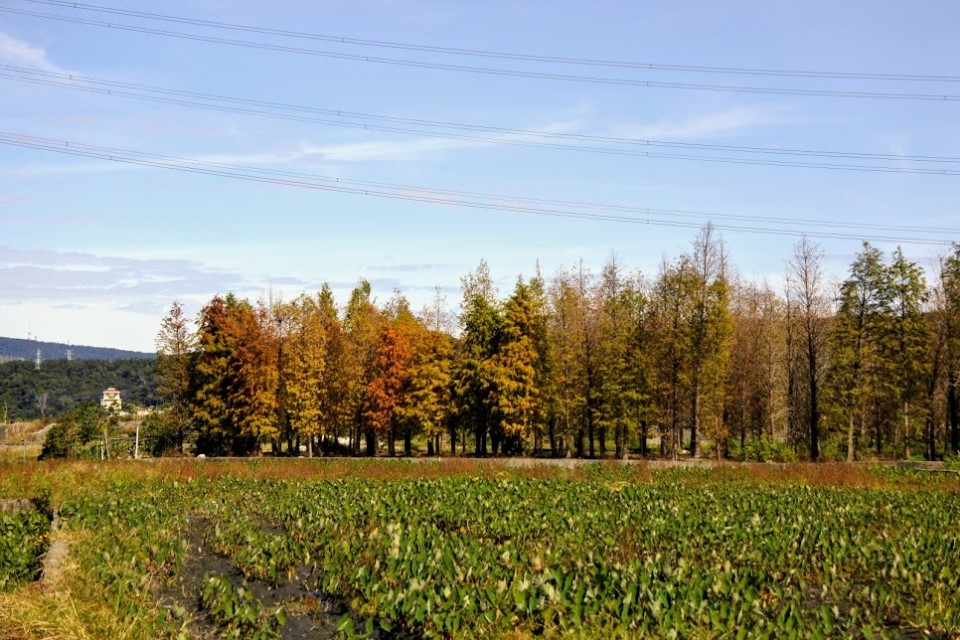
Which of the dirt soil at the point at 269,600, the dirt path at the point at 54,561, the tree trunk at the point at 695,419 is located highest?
the tree trunk at the point at 695,419

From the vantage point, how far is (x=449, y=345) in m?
60.6

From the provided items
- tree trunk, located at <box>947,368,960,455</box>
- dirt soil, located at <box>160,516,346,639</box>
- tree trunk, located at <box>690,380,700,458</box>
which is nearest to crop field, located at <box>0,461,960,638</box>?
dirt soil, located at <box>160,516,346,639</box>

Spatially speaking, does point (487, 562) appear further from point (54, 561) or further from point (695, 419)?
point (695, 419)

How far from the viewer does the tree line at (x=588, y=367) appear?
53.5 meters

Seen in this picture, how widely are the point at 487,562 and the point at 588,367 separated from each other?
43.3 meters

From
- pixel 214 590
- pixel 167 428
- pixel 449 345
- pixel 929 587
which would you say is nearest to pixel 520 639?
pixel 214 590

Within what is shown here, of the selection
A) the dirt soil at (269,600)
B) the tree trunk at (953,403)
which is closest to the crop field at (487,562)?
the dirt soil at (269,600)

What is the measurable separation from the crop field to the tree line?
24.1 metres

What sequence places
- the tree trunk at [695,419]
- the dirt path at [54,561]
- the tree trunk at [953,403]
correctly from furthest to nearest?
1. the tree trunk at [695,419]
2. the tree trunk at [953,403]
3. the dirt path at [54,561]

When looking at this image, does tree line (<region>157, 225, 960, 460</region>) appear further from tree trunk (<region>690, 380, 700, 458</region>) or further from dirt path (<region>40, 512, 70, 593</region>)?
dirt path (<region>40, 512, 70, 593</region>)

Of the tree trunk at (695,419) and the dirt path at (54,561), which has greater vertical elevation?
the tree trunk at (695,419)

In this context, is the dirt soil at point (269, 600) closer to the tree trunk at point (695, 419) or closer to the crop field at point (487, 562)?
the crop field at point (487, 562)

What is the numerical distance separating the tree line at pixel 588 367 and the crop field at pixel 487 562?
79.2 ft

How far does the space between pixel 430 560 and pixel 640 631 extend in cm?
473
